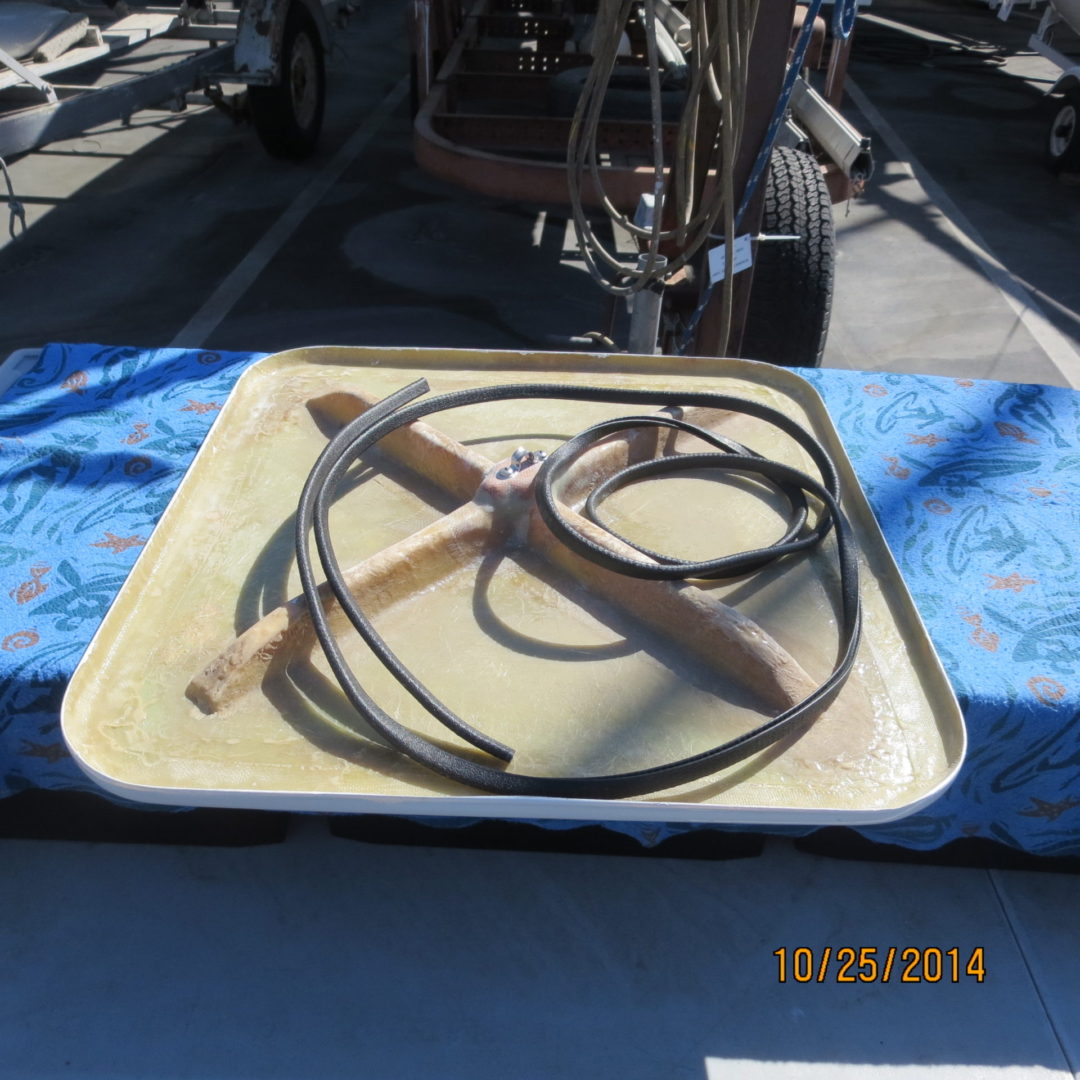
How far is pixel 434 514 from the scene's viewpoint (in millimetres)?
1401

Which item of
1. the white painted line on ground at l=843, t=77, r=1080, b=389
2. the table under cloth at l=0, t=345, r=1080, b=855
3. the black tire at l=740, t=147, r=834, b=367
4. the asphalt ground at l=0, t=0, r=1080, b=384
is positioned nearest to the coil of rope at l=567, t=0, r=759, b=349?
the table under cloth at l=0, t=345, r=1080, b=855

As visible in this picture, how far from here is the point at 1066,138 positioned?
215 inches

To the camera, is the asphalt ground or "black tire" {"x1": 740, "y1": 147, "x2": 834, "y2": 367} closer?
"black tire" {"x1": 740, "y1": 147, "x2": 834, "y2": 367}

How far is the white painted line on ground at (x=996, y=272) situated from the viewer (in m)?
3.63

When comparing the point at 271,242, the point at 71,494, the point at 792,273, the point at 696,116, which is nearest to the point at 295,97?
the point at 271,242

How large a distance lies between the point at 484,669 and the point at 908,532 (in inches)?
32.0

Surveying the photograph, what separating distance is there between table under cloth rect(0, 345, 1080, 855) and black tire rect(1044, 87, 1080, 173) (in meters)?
4.32

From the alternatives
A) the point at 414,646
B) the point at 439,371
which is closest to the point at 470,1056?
the point at 414,646

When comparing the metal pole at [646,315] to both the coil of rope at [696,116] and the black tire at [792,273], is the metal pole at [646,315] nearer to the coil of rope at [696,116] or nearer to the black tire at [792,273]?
the coil of rope at [696,116]

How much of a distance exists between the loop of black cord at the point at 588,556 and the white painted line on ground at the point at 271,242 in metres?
2.20

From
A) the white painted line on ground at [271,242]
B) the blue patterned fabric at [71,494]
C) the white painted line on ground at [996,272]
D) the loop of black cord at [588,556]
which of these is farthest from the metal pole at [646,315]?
the white painted line on ground at [996,272]

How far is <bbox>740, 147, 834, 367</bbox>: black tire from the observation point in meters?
2.53

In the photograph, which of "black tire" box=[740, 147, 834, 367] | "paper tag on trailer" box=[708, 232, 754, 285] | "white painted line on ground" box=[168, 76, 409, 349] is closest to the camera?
"paper tag on trailer" box=[708, 232, 754, 285]

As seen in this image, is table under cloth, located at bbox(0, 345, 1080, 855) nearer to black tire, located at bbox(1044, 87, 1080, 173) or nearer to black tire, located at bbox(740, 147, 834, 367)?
black tire, located at bbox(740, 147, 834, 367)
